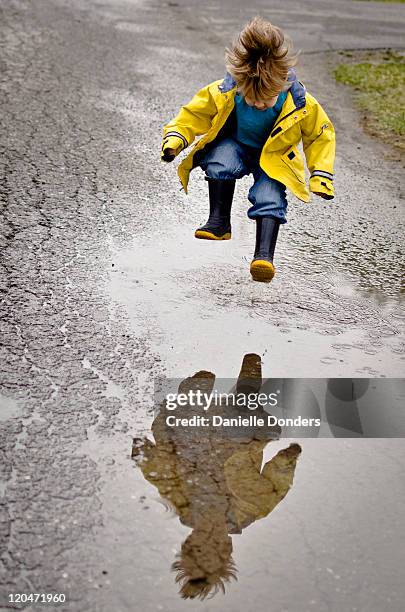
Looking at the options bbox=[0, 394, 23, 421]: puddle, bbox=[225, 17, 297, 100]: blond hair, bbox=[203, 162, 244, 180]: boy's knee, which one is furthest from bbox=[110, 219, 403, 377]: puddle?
bbox=[225, 17, 297, 100]: blond hair

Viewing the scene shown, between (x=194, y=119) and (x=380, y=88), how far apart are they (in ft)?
16.4

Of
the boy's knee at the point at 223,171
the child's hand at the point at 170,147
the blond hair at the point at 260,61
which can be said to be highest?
the blond hair at the point at 260,61

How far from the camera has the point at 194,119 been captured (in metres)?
4.96

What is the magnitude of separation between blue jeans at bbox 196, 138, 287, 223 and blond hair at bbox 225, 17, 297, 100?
40cm

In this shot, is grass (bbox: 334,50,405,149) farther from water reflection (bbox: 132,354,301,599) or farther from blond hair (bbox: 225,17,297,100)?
water reflection (bbox: 132,354,301,599)

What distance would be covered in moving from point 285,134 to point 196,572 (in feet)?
8.69

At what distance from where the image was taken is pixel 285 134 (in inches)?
191

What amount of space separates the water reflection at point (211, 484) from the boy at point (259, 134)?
1.28 metres

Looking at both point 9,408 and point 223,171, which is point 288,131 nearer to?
point 223,171

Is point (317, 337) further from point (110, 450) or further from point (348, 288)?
point (110, 450)

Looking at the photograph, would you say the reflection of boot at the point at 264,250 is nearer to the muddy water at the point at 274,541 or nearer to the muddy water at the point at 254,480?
the muddy water at the point at 254,480

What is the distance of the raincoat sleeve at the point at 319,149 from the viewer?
15.8 feet

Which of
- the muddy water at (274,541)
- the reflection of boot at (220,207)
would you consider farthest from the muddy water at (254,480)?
the reflection of boot at (220,207)
